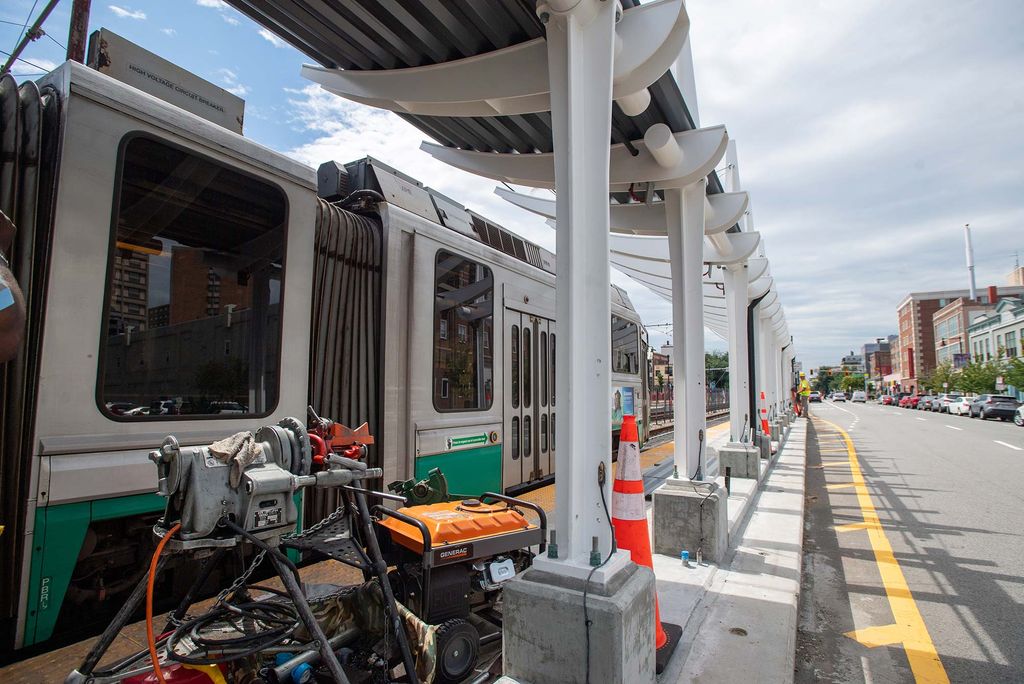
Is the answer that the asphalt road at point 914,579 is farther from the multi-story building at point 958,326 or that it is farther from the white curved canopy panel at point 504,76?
the multi-story building at point 958,326

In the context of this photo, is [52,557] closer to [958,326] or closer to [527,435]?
[527,435]

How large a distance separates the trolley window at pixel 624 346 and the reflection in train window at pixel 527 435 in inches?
132

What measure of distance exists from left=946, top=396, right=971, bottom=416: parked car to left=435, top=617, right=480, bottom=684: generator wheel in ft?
152

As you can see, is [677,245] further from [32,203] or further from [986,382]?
[986,382]

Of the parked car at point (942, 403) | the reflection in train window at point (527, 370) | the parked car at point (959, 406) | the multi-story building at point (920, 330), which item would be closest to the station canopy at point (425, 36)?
the reflection in train window at point (527, 370)

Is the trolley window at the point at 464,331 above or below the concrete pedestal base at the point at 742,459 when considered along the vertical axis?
above

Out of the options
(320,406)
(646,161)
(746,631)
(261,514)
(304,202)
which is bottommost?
(746,631)

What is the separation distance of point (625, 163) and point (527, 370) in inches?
112

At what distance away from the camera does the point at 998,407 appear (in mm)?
31312

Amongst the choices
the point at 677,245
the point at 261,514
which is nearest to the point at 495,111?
the point at 677,245

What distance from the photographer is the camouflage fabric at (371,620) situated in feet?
8.23

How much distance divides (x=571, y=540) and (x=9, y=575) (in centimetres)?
264

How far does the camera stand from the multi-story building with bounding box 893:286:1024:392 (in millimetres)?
85938

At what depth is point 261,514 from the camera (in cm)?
207
